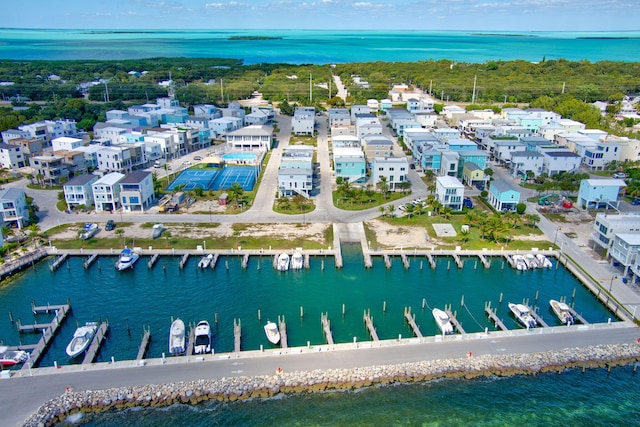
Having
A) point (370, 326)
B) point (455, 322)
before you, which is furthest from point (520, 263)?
point (370, 326)

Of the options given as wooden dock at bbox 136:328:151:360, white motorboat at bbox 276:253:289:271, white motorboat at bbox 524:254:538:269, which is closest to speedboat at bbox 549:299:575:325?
white motorboat at bbox 524:254:538:269

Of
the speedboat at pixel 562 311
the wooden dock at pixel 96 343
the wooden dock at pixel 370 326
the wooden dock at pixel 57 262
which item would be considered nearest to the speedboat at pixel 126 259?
the wooden dock at pixel 57 262

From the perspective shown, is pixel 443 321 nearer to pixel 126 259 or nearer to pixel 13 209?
pixel 126 259

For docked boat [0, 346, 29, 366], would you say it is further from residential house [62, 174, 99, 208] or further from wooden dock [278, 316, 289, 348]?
residential house [62, 174, 99, 208]

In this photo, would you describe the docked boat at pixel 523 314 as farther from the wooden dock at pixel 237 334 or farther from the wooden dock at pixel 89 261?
the wooden dock at pixel 89 261

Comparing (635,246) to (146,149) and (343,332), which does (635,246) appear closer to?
(343,332)

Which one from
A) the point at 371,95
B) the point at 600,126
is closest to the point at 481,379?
the point at 600,126

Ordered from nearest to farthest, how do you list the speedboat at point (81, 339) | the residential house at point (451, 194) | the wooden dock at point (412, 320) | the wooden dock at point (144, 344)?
1. the wooden dock at point (144, 344)
2. the speedboat at point (81, 339)
3. the wooden dock at point (412, 320)
4. the residential house at point (451, 194)
